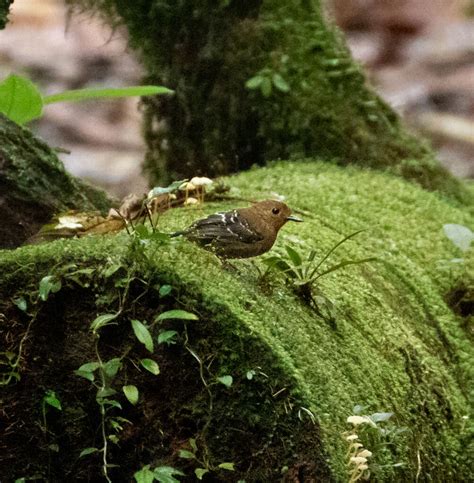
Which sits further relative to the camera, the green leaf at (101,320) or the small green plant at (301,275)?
the small green plant at (301,275)

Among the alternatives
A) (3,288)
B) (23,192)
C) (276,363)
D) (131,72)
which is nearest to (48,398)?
(3,288)

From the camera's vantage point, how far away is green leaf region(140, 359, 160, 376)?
2.42m

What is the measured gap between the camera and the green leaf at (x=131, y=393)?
2402mm

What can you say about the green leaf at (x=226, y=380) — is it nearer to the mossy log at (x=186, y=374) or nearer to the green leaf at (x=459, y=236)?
the mossy log at (x=186, y=374)

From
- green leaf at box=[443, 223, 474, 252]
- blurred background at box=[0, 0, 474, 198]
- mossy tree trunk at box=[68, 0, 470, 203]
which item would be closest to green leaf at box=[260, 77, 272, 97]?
mossy tree trunk at box=[68, 0, 470, 203]

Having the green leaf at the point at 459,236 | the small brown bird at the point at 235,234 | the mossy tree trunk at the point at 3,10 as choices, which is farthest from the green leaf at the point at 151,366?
the mossy tree trunk at the point at 3,10

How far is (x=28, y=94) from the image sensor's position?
369 centimetres

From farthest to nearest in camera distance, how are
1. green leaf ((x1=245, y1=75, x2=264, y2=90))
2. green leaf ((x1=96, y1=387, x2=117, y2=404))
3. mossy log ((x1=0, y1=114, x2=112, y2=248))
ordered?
green leaf ((x1=245, y1=75, x2=264, y2=90)) < mossy log ((x1=0, y1=114, x2=112, y2=248)) < green leaf ((x1=96, y1=387, x2=117, y2=404))

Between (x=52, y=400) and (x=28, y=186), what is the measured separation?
3.68ft

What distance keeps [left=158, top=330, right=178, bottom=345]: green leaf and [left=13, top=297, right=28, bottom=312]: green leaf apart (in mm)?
351

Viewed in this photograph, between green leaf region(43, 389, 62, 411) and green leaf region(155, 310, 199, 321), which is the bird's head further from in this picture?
green leaf region(43, 389, 62, 411)

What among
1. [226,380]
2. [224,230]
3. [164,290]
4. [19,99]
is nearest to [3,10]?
[19,99]

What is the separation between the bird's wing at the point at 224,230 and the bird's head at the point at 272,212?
0.27 ft

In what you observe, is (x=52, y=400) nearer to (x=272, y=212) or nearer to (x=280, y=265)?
(x=280, y=265)
